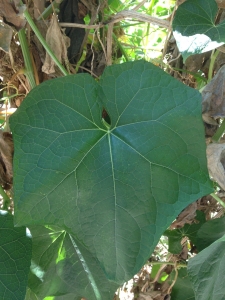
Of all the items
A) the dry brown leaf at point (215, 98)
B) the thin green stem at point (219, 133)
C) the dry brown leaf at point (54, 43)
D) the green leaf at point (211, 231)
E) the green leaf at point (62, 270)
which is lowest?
the green leaf at point (62, 270)

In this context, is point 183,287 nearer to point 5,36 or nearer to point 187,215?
point 187,215

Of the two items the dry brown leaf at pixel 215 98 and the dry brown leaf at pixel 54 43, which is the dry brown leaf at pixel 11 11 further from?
the dry brown leaf at pixel 215 98

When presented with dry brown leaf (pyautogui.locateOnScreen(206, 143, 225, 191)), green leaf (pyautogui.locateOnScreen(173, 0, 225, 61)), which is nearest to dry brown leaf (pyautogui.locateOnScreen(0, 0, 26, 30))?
green leaf (pyautogui.locateOnScreen(173, 0, 225, 61))

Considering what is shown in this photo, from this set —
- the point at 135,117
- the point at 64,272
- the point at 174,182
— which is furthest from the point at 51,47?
the point at 64,272

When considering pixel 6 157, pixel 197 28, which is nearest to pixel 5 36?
pixel 6 157

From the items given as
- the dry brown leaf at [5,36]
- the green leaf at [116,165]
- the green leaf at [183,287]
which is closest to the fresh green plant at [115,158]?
the green leaf at [116,165]

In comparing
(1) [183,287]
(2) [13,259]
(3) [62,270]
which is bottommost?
(1) [183,287]

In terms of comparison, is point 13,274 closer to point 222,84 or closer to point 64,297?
point 64,297

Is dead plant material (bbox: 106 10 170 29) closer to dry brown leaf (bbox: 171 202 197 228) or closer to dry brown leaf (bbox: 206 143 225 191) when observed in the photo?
dry brown leaf (bbox: 206 143 225 191)
